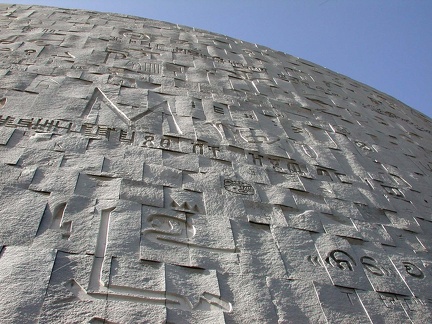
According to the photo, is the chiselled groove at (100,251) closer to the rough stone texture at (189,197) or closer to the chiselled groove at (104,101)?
the rough stone texture at (189,197)

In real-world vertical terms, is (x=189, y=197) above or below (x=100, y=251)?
above

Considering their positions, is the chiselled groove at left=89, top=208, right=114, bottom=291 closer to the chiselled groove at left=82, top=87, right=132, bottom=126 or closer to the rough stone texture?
the rough stone texture

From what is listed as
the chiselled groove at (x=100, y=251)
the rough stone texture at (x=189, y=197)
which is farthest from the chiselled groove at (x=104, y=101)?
the chiselled groove at (x=100, y=251)

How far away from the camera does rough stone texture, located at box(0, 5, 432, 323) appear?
1.64 metres

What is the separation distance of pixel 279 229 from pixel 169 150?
0.73m

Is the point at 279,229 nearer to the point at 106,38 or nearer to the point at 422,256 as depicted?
the point at 422,256

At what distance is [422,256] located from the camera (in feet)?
7.66

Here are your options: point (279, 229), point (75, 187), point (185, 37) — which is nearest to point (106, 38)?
point (185, 37)

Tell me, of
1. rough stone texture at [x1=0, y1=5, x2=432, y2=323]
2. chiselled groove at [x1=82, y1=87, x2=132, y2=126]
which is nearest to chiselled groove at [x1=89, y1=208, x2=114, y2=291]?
rough stone texture at [x1=0, y1=5, x2=432, y2=323]

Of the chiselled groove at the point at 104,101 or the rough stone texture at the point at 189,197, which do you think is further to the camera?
the chiselled groove at the point at 104,101

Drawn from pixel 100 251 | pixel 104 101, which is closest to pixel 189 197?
pixel 100 251

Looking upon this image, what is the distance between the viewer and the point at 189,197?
216 cm

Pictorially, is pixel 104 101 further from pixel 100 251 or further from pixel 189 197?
pixel 100 251

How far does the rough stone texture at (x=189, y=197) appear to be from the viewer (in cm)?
164
